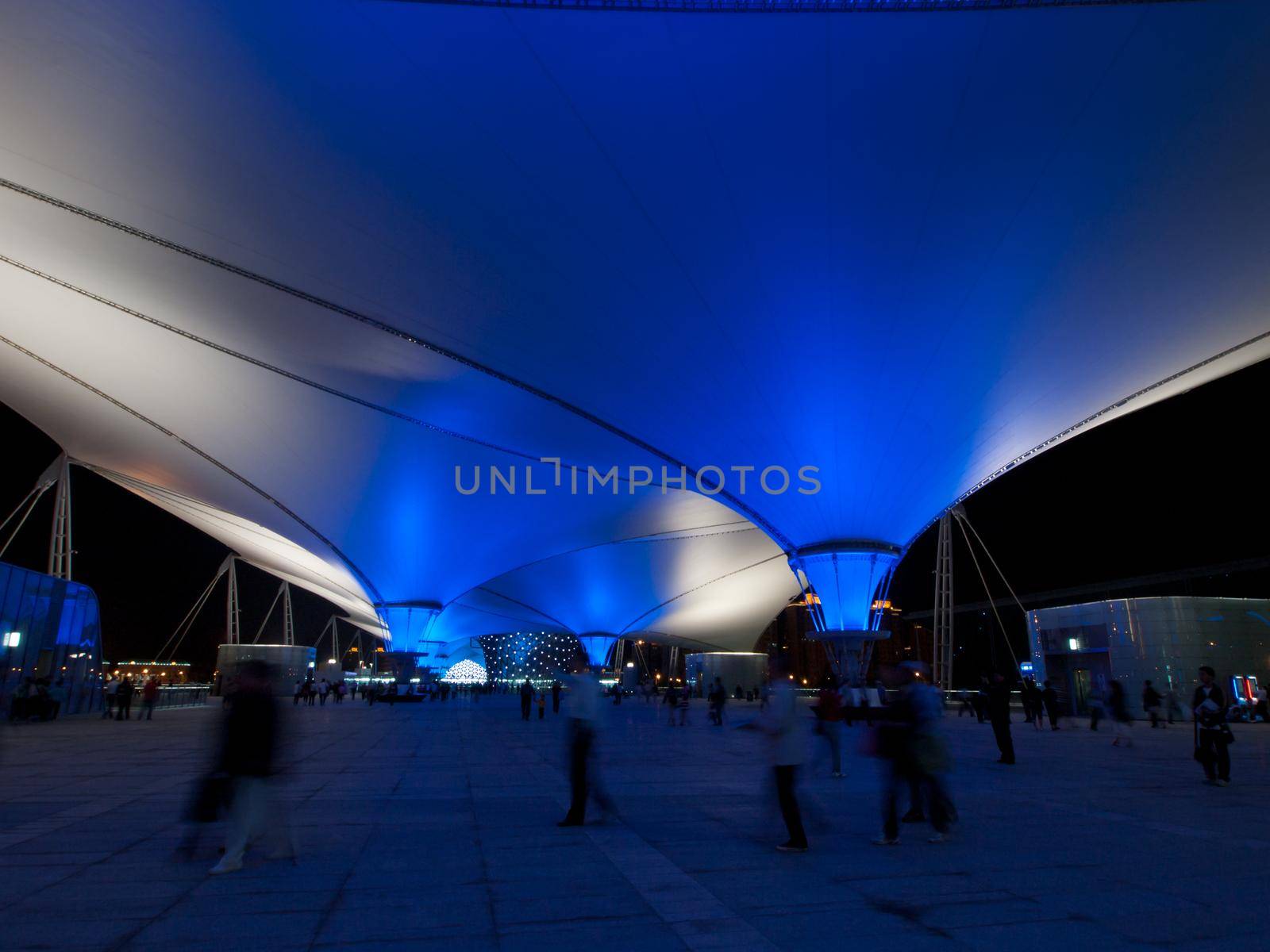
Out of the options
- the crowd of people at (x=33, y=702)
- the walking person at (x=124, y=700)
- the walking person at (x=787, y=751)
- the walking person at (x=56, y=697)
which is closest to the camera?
the walking person at (x=787, y=751)

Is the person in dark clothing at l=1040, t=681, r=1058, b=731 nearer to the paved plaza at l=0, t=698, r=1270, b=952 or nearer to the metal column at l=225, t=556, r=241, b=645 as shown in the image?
the paved plaza at l=0, t=698, r=1270, b=952

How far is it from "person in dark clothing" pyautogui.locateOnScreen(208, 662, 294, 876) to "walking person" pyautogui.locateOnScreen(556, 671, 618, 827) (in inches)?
83.1

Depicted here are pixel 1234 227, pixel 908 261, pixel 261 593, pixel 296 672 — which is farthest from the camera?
pixel 261 593

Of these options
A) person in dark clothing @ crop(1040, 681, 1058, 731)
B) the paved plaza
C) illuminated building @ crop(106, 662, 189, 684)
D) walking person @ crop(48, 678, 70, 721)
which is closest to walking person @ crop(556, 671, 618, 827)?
the paved plaza

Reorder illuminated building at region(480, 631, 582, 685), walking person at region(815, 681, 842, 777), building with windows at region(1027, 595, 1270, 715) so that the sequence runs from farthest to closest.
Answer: illuminated building at region(480, 631, 582, 685)
building with windows at region(1027, 595, 1270, 715)
walking person at region(815, 681, 842, 777)

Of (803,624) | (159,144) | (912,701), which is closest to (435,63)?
(159,144)

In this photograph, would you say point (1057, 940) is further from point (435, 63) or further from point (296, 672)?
point (296, 672)

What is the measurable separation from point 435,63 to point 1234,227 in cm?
1273

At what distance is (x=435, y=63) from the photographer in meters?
10.2

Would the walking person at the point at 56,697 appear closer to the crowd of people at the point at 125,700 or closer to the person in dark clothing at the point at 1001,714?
the crowd of people at the point at 125,700

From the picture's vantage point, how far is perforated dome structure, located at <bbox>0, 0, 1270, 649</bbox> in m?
9.96

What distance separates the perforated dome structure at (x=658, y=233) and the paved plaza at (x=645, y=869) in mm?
6712

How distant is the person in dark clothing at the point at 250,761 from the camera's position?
4797 millimetres

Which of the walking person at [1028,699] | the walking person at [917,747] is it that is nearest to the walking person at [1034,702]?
the walking person at [1028,699]
